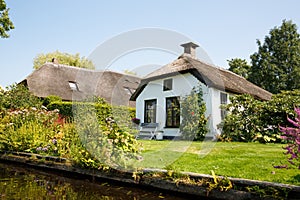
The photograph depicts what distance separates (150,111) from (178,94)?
2.35 m

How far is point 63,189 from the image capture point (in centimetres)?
448

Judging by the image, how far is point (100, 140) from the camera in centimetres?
479

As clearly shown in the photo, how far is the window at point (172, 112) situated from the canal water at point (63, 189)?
824 centimetres

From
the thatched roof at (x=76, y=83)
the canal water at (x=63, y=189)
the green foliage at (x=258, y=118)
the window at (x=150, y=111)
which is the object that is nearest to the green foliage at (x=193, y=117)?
the green foliage at (x=258, y=118)

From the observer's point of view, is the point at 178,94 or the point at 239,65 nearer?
the point at 178,94

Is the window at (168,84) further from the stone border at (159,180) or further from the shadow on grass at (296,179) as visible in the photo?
the shadow on grass at (296,179)

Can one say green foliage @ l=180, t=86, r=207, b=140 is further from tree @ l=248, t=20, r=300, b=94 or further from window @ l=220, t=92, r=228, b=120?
tree @ l=248, t=20, r=300, b=94

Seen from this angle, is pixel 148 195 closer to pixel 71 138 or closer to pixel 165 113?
pixel 71 138

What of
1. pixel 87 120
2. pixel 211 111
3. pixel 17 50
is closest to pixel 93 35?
pixel 87 120

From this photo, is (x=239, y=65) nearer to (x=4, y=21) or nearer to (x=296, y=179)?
(x=4, y=21)

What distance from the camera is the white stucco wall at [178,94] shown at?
478 inches

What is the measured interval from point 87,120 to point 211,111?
820cm

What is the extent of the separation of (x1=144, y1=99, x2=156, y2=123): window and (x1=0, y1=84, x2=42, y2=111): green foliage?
19.6ft

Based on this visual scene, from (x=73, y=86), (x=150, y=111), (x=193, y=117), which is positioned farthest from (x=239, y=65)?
(x=193, y=117)
